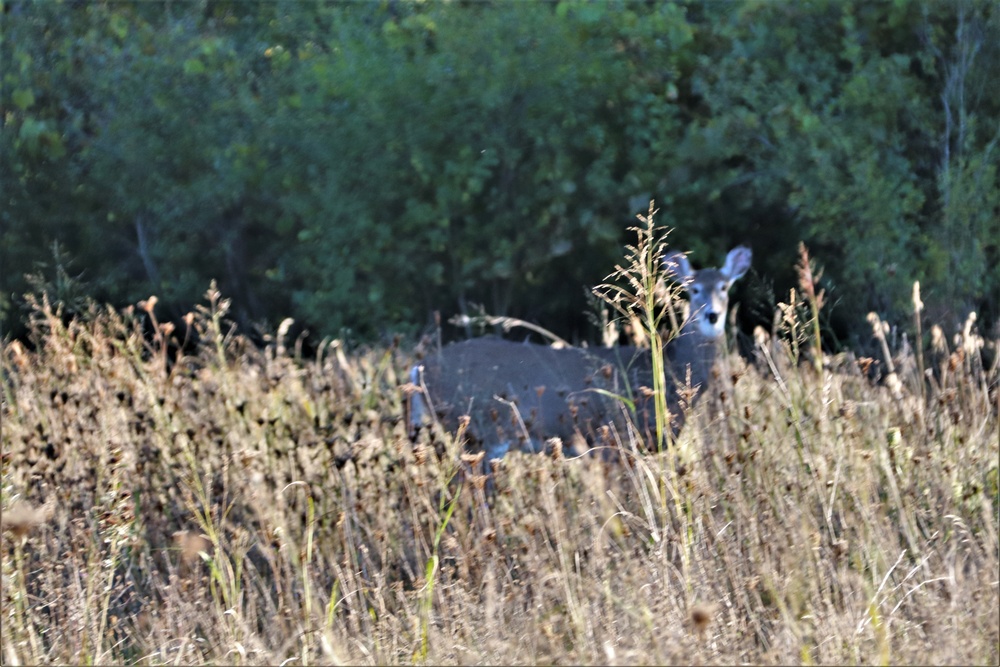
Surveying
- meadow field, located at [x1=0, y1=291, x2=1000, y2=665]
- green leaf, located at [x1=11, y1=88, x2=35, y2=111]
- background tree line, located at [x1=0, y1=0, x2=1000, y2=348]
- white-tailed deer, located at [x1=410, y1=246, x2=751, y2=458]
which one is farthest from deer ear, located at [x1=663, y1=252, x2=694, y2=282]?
green leaf, located at [x1=11, y1=88, x2=35, y2=111]

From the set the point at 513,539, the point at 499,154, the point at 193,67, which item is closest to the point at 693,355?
the point at 513,539

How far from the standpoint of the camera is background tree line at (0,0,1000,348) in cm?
703

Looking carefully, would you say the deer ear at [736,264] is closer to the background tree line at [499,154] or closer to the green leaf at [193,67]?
the background tree line at [499,154]

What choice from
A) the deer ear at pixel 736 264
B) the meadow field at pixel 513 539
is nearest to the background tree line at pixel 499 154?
the deer ear at pixel 736 264

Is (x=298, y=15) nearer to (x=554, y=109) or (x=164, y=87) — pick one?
(x=164, y=87)

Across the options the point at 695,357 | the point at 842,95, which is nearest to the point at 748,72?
the point at 842,95

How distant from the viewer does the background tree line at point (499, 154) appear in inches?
277

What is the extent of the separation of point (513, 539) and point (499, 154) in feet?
15.1

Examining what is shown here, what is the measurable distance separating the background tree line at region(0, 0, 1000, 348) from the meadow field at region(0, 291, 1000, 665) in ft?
9.78

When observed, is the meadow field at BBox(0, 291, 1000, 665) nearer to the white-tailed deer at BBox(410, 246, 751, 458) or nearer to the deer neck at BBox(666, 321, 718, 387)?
the white-tailed deer at BBox(410, 246, 751, 458)

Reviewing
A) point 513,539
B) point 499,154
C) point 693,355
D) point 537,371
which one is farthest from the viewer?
Result: point 499,154

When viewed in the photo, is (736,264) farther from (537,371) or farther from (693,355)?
(537,371)

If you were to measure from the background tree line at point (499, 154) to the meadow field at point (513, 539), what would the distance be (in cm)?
298

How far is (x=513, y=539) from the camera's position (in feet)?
11.8
